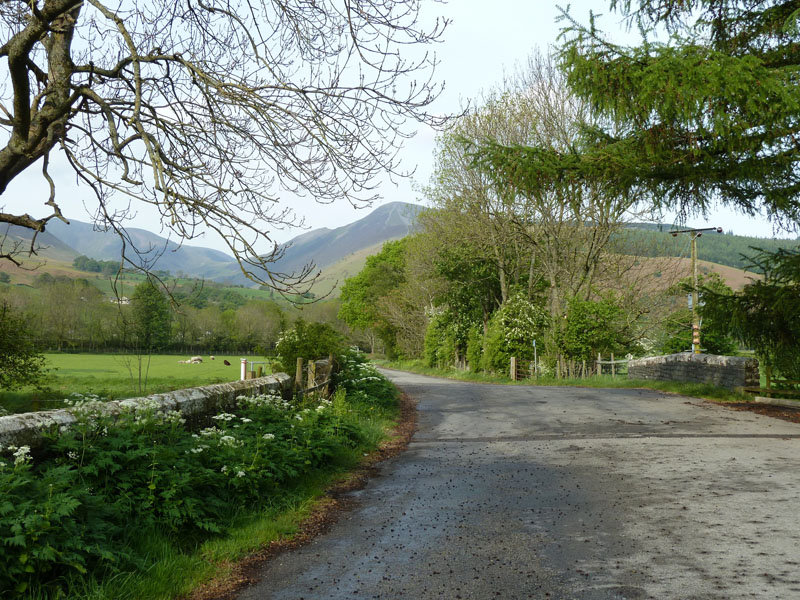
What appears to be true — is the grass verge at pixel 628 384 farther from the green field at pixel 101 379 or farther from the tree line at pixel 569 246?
the green field at pixel 101 379

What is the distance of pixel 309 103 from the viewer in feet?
24.8

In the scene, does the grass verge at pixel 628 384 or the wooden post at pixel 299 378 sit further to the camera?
the grass verge at pixel 628 384

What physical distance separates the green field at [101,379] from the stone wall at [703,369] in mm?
14639

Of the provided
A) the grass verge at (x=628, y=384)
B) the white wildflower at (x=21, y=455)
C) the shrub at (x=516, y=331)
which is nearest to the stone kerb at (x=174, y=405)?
the white wildflower at (x=21, y=455)

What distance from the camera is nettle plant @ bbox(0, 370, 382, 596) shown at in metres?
3.89

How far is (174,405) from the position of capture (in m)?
7.35

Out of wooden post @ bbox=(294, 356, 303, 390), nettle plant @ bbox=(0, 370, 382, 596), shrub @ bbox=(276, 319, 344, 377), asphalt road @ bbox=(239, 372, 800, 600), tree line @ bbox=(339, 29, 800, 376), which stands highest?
tree line @ bbox=(339, 29, 800, 376)

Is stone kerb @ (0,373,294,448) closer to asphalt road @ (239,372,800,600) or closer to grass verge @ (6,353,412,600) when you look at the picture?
grass verge @ (6,353,412,600)

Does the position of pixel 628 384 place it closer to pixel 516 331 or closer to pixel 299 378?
pixel 516 331

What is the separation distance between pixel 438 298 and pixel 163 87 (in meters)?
32.3

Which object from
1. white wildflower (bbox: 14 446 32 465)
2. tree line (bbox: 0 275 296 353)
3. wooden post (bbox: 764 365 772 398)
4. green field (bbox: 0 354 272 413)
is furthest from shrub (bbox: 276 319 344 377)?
wooden post (bbox: 764 365 772 398)

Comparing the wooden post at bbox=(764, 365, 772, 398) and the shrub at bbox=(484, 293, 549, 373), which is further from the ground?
the shrub at bbox=(484, 293, 549, 373)

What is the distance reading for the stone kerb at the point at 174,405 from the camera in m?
4.96

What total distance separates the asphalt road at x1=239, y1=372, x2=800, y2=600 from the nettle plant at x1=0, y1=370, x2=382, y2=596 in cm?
95
